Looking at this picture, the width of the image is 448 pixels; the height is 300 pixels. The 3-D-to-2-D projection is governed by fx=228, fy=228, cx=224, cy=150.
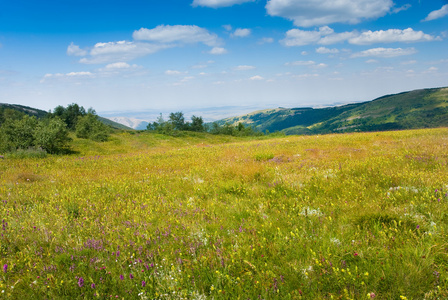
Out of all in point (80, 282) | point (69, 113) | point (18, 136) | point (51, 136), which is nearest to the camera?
point (80, 282)

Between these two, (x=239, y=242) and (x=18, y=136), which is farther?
(x=18, y=136)

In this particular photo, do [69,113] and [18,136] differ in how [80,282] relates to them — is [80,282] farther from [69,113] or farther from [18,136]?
[69,113]

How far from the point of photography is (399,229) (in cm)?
369

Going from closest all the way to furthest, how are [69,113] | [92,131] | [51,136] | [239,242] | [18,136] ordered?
1. [239,242]
2. [18,136]
3. [51,136]
4. [92,131]
5. [69,113]

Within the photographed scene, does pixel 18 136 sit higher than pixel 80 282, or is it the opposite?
pixel 18 136

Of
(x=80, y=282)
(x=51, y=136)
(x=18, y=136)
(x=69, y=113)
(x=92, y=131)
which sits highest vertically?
(x=69, y=113)

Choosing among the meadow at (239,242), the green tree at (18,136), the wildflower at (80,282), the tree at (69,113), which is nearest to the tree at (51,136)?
the green tree at (18,136)

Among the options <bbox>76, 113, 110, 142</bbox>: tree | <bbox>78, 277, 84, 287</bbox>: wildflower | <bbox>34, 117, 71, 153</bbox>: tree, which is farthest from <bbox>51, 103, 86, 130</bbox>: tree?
<bbox>78, 277, 84, 287</bbox>: wildflower

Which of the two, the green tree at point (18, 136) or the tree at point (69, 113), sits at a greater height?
the tree at point (69, 113)

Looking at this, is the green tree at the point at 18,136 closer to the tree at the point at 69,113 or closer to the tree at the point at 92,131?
the tree at the point at 92,131

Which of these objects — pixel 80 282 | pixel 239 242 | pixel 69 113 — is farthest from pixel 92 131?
pixel 69 113

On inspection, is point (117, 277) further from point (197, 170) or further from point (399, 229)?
point (197, 170)

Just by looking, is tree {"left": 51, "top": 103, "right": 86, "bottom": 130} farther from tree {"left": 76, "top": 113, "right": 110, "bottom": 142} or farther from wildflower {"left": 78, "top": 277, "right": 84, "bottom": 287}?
wildflower {"left": 78, "top": 277, "right": 84, "bottom": 287}

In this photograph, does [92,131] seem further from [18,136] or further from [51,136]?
[51,136]
